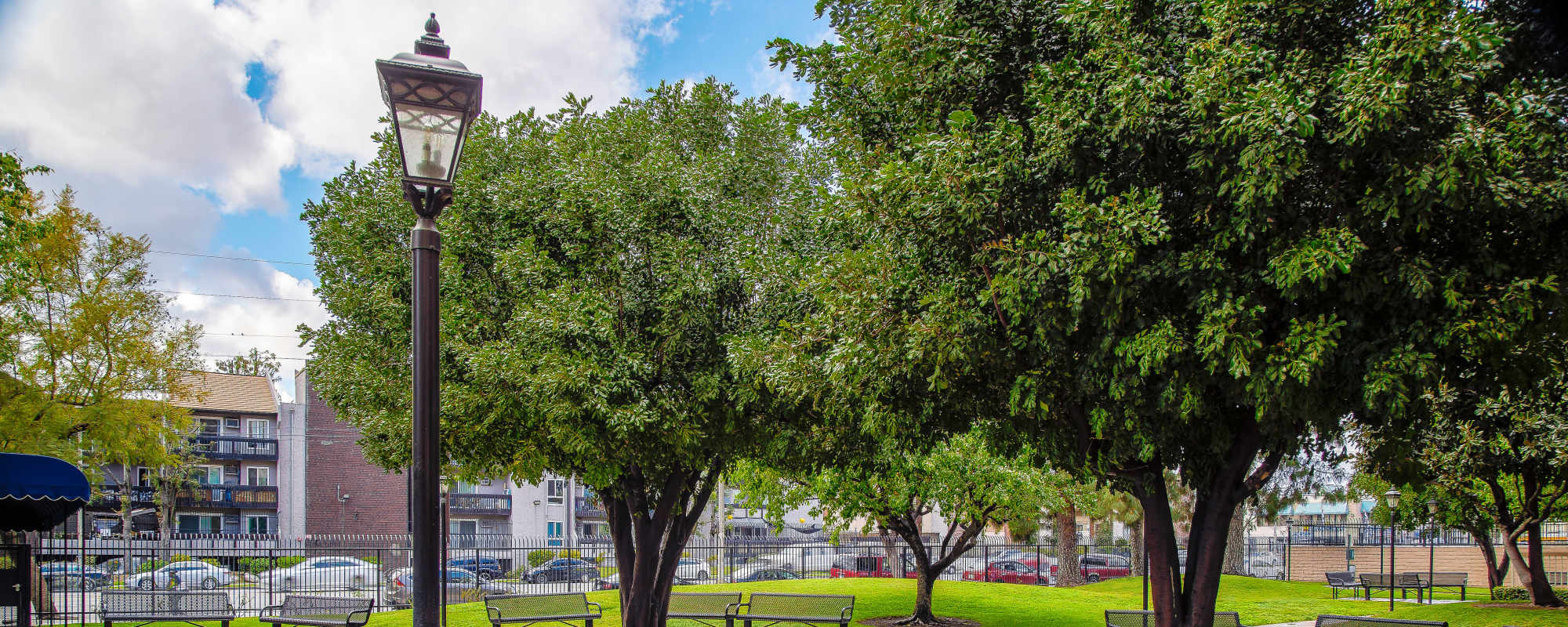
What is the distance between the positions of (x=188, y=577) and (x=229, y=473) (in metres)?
28.1

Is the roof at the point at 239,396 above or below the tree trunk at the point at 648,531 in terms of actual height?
above

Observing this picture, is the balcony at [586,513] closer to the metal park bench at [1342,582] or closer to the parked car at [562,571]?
the parked car at [562,571]

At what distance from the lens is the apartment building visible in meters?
52.2

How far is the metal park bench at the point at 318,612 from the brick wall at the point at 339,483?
1523 inches

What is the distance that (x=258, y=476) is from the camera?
54.5 meters

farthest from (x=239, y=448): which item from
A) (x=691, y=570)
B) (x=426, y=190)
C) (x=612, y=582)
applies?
(x=426, y=190)

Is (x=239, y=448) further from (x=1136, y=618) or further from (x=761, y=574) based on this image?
(x=1136, y=618)

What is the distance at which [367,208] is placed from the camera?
50.7 feet

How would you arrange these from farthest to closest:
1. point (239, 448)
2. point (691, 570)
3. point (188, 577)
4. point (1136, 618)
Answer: point (239, 448) → point (691, 570) → point (188, 577) → point (1136, 618)

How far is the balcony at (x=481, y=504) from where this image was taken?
5625 cm

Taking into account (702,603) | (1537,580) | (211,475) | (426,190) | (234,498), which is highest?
(426,190)

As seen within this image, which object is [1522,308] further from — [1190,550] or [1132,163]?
[1190,550]

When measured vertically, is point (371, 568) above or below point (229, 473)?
below

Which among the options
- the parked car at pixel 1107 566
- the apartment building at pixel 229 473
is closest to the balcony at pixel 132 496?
the apartment building at pixel 229 473
